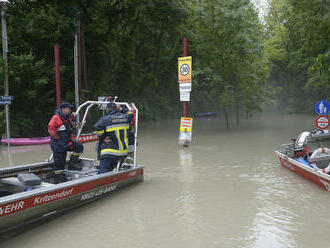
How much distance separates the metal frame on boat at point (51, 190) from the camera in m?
4.75

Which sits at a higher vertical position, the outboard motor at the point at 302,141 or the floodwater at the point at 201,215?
the outboard motor at the point at 302,141

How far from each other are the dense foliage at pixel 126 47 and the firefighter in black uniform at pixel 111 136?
7.67 m

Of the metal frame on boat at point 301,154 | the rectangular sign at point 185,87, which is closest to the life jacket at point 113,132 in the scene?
the metal frame on boat at point 301,154

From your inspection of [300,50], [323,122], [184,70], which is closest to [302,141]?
[323,122]

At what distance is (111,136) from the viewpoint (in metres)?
6.86

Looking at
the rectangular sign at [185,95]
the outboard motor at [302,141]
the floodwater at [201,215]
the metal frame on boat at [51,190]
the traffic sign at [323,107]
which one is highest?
the rectangular sign at [185,95]

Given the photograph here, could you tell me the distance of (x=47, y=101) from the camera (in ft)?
60.3

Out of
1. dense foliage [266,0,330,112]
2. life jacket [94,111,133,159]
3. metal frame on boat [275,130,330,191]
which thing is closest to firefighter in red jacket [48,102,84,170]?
life jacket [94,111,133,159]

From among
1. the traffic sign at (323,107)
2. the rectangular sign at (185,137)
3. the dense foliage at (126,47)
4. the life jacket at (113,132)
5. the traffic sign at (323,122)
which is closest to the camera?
the life jacket at (113,132)

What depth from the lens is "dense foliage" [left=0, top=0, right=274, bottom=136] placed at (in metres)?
17.1

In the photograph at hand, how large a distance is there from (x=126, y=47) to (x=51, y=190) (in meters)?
23.1

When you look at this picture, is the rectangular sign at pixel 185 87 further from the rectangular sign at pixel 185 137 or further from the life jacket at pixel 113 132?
the life jacket at pixel 113 132

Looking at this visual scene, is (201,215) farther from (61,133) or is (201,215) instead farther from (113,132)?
(61,133)

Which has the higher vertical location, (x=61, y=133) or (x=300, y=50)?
(x=300, y=50)
